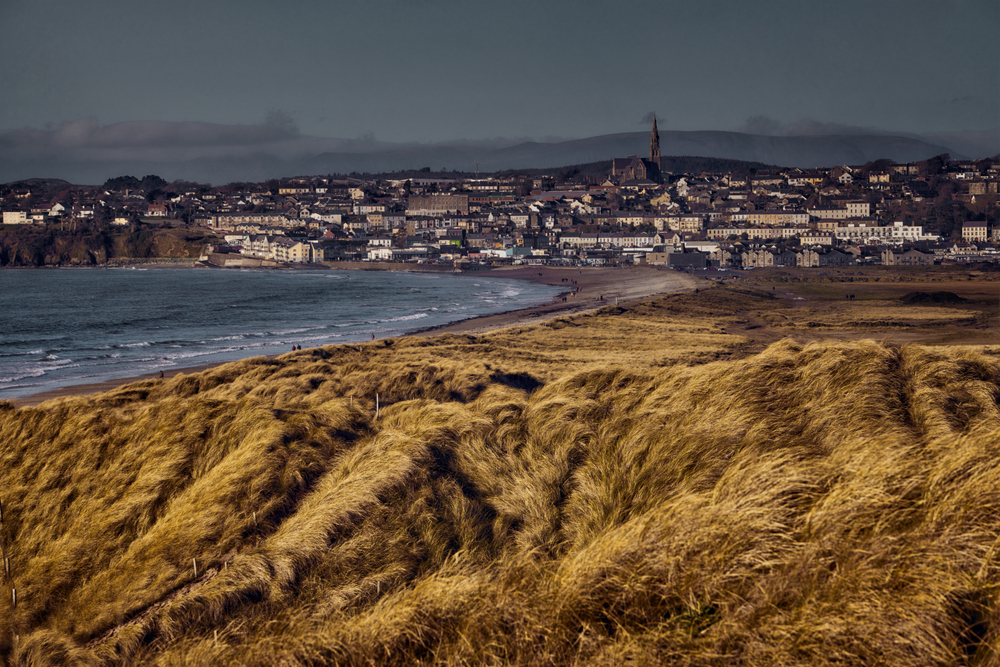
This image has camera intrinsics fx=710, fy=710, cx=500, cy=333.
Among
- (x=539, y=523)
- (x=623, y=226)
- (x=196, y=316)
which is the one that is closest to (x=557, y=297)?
(x=196, y=316)

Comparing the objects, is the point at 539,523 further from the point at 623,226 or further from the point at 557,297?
the point at 623,226

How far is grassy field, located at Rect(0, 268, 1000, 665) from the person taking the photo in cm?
341

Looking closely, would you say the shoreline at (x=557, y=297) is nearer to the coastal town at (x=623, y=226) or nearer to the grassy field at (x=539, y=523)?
the grassy field at (x=539, y=523)

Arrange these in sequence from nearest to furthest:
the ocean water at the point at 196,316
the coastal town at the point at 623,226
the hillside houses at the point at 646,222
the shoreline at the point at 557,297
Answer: the shoreline at the point at 557,297 < the ocean water at the point at 196,316 < the coastal town at the point at 623,226 < the hillside houses at the point at 646,222

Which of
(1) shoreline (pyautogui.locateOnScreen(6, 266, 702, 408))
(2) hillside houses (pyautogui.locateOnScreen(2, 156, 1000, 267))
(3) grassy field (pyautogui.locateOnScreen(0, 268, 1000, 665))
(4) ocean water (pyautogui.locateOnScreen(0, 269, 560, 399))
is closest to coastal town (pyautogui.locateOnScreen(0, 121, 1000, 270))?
(2) hillside houses (pyautogui.locateOnScreen(2, 156, 1000, 267))

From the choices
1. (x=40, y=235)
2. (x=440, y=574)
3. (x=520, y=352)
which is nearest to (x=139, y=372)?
(x=520, y=352)

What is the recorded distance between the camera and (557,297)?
67000 mm

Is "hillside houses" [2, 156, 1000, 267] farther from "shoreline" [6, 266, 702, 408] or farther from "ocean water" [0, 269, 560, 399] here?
"ocean water" [0, 269, 560, 399]

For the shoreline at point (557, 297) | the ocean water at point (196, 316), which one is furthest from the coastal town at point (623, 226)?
the ocean water at point (196, 316)

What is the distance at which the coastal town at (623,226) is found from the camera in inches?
4486

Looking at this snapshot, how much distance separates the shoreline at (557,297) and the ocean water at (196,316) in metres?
1.80

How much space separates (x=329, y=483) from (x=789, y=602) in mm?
5221

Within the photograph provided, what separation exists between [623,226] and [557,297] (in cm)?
9072

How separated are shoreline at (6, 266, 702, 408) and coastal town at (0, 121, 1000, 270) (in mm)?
10972
